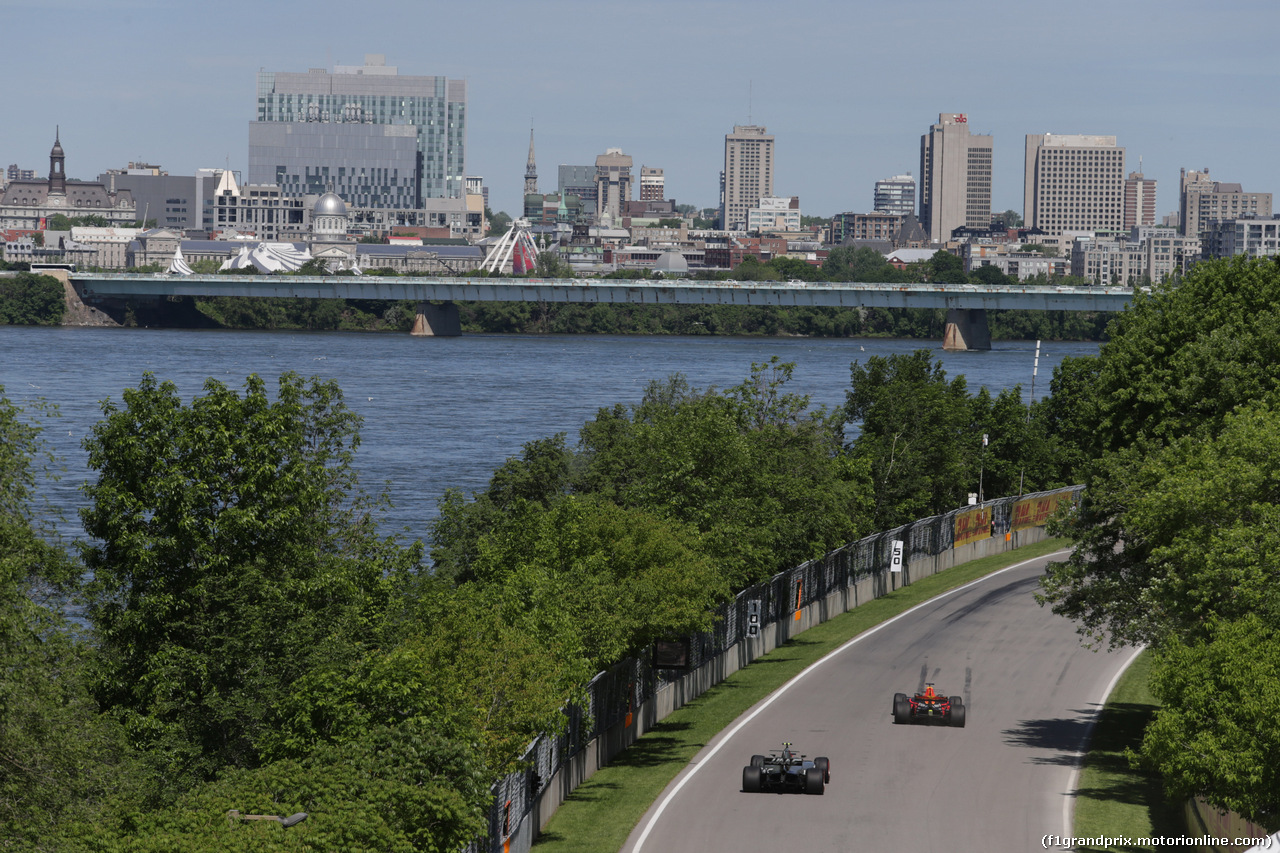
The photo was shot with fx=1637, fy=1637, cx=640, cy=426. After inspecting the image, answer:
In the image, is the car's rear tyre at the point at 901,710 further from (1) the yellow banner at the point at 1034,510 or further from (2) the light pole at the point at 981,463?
(2) the light pole at the point at 981,463

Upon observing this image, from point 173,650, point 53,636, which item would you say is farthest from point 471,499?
point 53,636

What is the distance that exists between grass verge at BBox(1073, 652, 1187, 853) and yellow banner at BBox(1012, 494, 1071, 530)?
32.2 meters

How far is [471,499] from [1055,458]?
101ft

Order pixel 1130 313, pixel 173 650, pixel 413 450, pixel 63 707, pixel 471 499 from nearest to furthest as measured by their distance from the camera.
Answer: pixel 63 707 < pixel 173 650 < pixel 1130 313 < pixel 471 499 < pixel 413 450

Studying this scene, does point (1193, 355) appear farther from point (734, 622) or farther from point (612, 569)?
point (734, 622)

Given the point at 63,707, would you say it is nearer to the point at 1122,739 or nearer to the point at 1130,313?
the point at 1122,739

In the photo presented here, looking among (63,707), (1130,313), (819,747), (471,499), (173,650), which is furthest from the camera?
(471,499)

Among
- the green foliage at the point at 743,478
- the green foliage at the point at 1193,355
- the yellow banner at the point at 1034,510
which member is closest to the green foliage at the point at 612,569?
the green foliage at the point at 743,478

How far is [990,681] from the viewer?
47.2 meters

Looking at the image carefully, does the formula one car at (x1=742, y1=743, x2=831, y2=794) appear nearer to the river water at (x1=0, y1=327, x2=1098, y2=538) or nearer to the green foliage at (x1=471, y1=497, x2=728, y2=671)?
the green foliage at (x1=471, y1=497, x2=728, y2=671)

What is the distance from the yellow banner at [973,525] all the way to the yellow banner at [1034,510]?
279 centimetres

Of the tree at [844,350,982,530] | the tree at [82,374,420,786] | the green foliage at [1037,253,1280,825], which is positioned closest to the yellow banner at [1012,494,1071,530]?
the tree at [844,350,982,530]

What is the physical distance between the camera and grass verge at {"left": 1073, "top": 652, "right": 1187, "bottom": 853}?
32.2 metres

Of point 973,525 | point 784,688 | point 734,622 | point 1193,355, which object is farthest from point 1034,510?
point 1193,355
